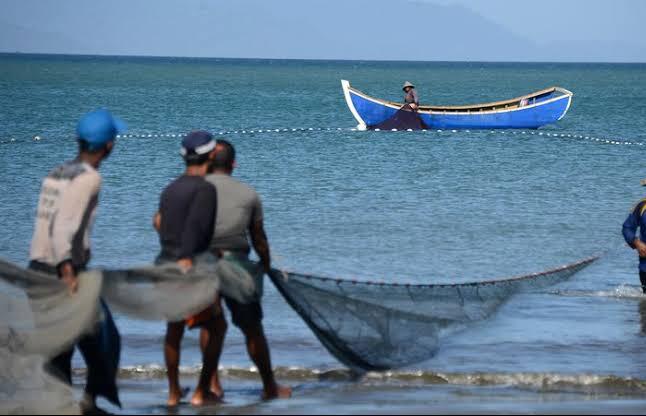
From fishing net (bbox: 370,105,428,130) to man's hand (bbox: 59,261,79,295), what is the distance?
28358 millimetres

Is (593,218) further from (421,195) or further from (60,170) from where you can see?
(60,170)

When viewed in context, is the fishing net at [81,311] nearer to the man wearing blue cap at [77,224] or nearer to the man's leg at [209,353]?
the man wearing blue cap at [77,224]

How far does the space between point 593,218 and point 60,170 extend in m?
13.6

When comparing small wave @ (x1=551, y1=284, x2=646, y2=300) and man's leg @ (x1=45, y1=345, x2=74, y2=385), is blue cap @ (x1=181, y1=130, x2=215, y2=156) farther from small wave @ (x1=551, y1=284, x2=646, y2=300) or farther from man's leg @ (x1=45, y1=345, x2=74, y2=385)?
small wave @ (x1=551, y1=284, x2=646, y2=300)

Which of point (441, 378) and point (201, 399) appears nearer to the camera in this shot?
point (201, 399)

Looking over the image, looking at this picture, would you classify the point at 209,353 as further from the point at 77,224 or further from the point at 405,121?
the point at 405,121

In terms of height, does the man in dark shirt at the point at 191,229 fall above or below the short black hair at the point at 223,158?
below

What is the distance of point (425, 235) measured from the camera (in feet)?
53.1

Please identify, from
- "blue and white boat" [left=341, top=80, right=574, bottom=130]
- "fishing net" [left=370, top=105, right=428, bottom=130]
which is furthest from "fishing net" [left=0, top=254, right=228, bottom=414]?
"fishing net" [left=370, top=105, right=428, bottom=130]

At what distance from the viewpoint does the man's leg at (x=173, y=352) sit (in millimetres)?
6402

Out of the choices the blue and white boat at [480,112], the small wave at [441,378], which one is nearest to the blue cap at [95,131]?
the small wave at [441,378]

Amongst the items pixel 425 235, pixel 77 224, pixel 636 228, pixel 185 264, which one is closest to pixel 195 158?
pixel 185 264

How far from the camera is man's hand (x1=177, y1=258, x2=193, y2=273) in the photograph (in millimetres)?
6141

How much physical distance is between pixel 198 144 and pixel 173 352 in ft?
3.38
